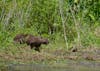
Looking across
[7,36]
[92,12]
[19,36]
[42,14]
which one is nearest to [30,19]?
[42,14]

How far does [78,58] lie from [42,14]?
7.81 m

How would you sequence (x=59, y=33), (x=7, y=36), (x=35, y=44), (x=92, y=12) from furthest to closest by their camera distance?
(x=59, y=33) < (x=7, y=36) < (x=35, y=44) < (x=92, y=12)

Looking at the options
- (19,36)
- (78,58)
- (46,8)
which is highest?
(46,8)

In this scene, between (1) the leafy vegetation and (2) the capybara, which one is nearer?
(2) the capybara

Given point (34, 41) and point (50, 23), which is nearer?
point (34, 41)

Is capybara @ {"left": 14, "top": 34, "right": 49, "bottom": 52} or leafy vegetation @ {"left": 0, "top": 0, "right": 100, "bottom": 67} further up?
leafy vegetation @ {"left": 0, "top": 0, "right": 100, "bottom": 67}

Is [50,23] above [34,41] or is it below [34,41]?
above

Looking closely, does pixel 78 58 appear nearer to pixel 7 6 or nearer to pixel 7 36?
pixel 7 36

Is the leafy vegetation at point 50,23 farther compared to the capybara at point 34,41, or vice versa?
the leafy vegetation at point 50,23

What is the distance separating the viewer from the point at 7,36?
13.6 m

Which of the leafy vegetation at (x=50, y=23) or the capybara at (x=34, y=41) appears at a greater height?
the leafy vegetation at (x=50, y=23)

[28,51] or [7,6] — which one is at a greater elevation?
[7,6]

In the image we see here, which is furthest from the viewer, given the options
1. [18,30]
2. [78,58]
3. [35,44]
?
[18,30]

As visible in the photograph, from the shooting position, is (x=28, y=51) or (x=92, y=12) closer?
(x=92, y=12)
